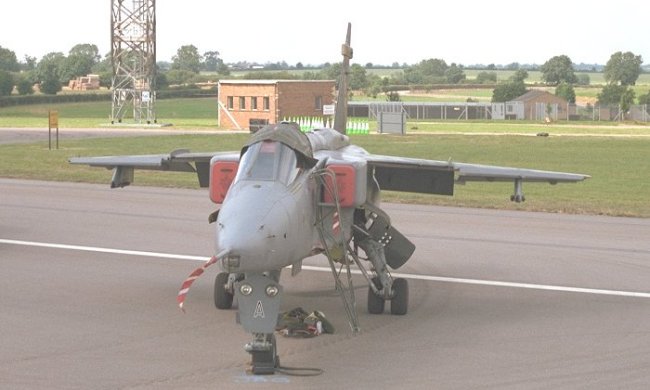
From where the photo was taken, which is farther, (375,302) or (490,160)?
(490,160)

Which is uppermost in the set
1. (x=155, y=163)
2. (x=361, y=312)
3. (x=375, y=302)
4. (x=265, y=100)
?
(x=155, y=163)

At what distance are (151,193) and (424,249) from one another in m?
11.9

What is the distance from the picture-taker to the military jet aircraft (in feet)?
38.2

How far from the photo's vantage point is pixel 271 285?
38.3ft

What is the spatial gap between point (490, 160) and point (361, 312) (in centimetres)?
3328

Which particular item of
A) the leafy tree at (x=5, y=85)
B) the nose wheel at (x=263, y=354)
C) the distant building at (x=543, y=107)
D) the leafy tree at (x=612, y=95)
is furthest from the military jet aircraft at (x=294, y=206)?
the leafy tree at (x=612, y=95)

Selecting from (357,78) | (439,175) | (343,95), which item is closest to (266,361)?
(439,175)

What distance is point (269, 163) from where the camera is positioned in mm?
12945

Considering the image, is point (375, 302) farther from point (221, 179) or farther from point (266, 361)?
point (266, 361)

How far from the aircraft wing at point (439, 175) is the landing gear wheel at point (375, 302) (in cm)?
→ 196

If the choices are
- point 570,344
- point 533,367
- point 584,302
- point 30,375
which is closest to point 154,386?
point 30,375

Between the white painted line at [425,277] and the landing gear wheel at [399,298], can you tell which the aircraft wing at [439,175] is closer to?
the landing gear wheel at [399,298]

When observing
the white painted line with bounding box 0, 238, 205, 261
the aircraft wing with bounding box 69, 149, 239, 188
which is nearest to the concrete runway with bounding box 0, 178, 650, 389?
the white painted line with bounding box 0, 238, 205, 261

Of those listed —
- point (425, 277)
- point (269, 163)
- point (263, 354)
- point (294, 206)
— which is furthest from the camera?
point (425, 277)
